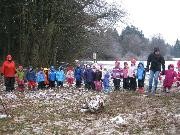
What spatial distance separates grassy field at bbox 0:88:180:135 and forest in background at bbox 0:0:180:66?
10.1m

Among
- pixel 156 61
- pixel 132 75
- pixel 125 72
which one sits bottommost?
pixel 132 75

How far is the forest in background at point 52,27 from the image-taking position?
28.9 m

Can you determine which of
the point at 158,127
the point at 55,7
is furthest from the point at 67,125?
the point at 55,7

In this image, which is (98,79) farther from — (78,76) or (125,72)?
(78,76)

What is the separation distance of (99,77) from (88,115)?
19.0 feet

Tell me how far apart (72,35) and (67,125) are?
61.7 feet

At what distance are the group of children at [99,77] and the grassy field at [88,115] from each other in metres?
1.40

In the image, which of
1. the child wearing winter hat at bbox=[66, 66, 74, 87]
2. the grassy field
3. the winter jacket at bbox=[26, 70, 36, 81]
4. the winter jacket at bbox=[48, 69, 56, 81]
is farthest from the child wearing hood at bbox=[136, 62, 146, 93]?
the winter jacket at bbox=[26, 70, 36, 81]

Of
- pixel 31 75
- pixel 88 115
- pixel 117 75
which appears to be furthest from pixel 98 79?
pixel 88 115

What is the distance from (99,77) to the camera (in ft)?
69.3

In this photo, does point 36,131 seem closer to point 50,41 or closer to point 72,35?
point 50,41

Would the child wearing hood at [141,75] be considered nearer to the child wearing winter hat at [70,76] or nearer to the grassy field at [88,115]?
the grassy field at [88,115]

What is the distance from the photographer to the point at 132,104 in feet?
55.3

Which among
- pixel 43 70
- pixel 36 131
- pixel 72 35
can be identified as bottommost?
pixel 36 131
